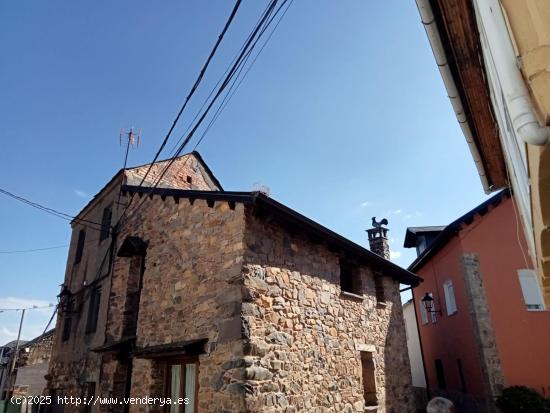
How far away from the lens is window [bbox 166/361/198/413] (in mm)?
7367

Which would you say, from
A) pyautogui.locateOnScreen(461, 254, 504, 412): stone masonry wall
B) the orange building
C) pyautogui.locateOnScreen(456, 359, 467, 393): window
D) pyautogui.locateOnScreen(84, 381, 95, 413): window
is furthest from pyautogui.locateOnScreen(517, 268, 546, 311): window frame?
pyautogui.locateOnScreen(84, 381, 95, 413): window

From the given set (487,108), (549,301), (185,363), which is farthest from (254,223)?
(549,301)

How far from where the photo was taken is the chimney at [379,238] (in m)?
15.4

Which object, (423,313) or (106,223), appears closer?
(106,223)

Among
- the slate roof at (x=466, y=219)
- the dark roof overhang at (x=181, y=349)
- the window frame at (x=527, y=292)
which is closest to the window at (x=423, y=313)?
the slate roof at (x=466, y=219)

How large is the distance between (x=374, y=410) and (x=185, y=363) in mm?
4749

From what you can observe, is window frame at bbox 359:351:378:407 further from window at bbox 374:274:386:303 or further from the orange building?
the orange building

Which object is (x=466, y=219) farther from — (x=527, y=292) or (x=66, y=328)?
(x=66, y=328)

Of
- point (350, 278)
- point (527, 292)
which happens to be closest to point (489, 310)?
point (527, 292)

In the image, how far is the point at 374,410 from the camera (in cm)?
912

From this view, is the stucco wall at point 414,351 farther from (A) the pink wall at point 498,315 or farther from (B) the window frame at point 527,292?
(B) the window frame at point 527,292

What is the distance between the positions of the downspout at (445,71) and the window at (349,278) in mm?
5985

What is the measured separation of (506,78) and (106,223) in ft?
40.1

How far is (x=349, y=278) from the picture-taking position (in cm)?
1056
